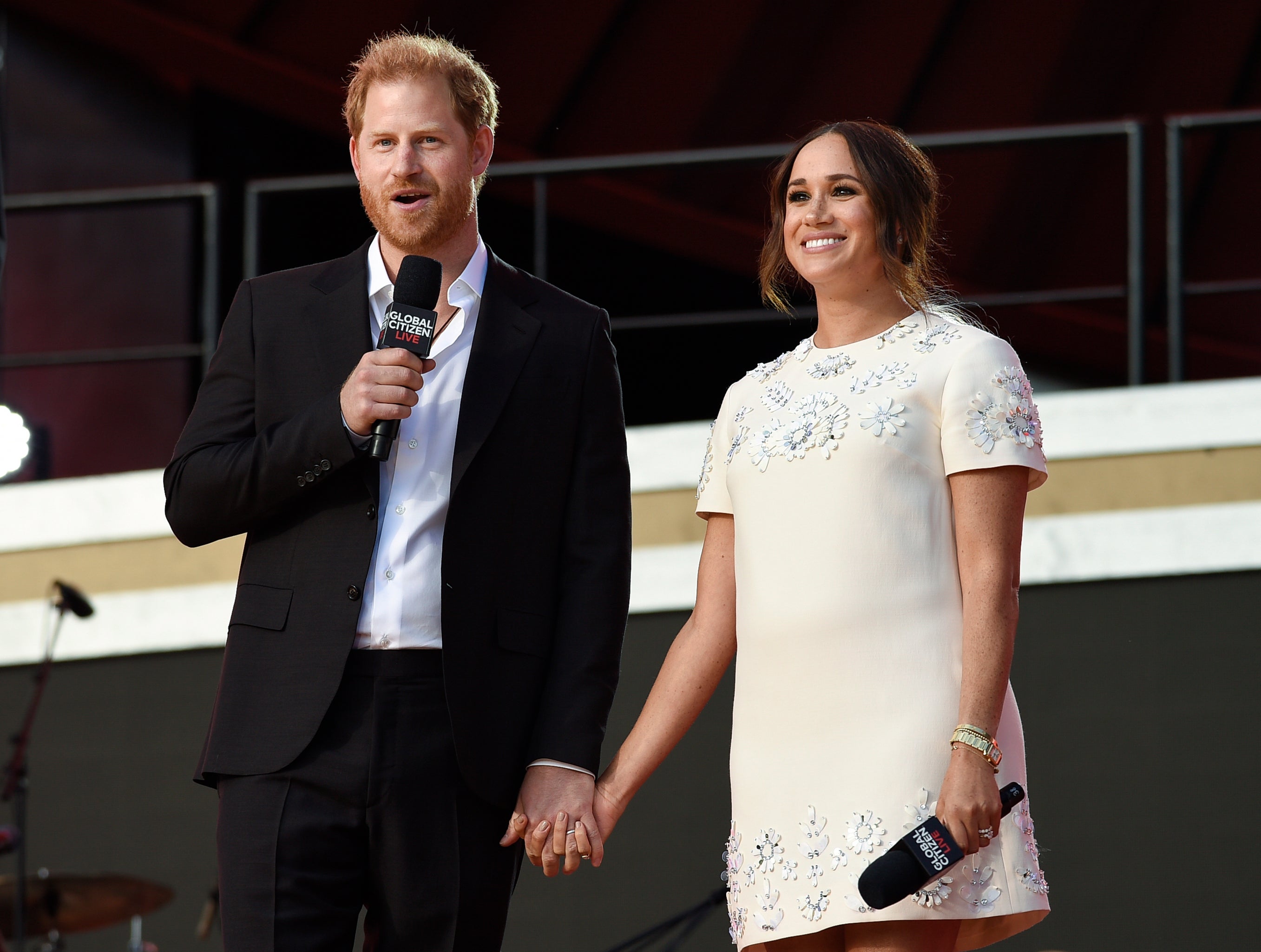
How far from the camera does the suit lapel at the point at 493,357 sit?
6.61 feet

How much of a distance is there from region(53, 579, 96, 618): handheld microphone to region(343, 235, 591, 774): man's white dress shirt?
2.60 metres

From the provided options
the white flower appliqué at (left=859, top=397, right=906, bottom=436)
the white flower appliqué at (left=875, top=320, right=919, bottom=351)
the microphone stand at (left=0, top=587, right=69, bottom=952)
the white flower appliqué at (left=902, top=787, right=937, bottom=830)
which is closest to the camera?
the white flower appliqué at (left=902, top=787, right=937, bottom=830)

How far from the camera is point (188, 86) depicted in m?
6.88

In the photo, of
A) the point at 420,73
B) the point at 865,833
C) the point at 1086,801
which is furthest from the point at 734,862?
the point at 1086,801

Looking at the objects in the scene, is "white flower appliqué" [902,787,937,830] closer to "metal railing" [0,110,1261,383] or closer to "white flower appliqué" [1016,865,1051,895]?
"white flower appliqué" [1016,865,1051,895]

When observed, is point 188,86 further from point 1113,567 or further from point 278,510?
point 278,510

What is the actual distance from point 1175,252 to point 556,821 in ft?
9.84

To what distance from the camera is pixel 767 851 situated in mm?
1873

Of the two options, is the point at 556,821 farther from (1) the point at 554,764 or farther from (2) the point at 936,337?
Result: (2) the point at 936,337

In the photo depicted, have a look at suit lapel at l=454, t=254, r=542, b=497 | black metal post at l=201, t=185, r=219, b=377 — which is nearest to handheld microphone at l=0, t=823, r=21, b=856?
black metal post at l=201, t=185, r=219, b=377

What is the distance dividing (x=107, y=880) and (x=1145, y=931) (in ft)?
9.52

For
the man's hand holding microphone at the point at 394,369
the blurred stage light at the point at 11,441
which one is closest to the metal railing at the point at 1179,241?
the man's hand holding microphone at the point at 394,369

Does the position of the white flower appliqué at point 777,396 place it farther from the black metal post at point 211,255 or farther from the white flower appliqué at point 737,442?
the black metal post at point 211,255

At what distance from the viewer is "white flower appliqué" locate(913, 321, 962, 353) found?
1.93 meters
